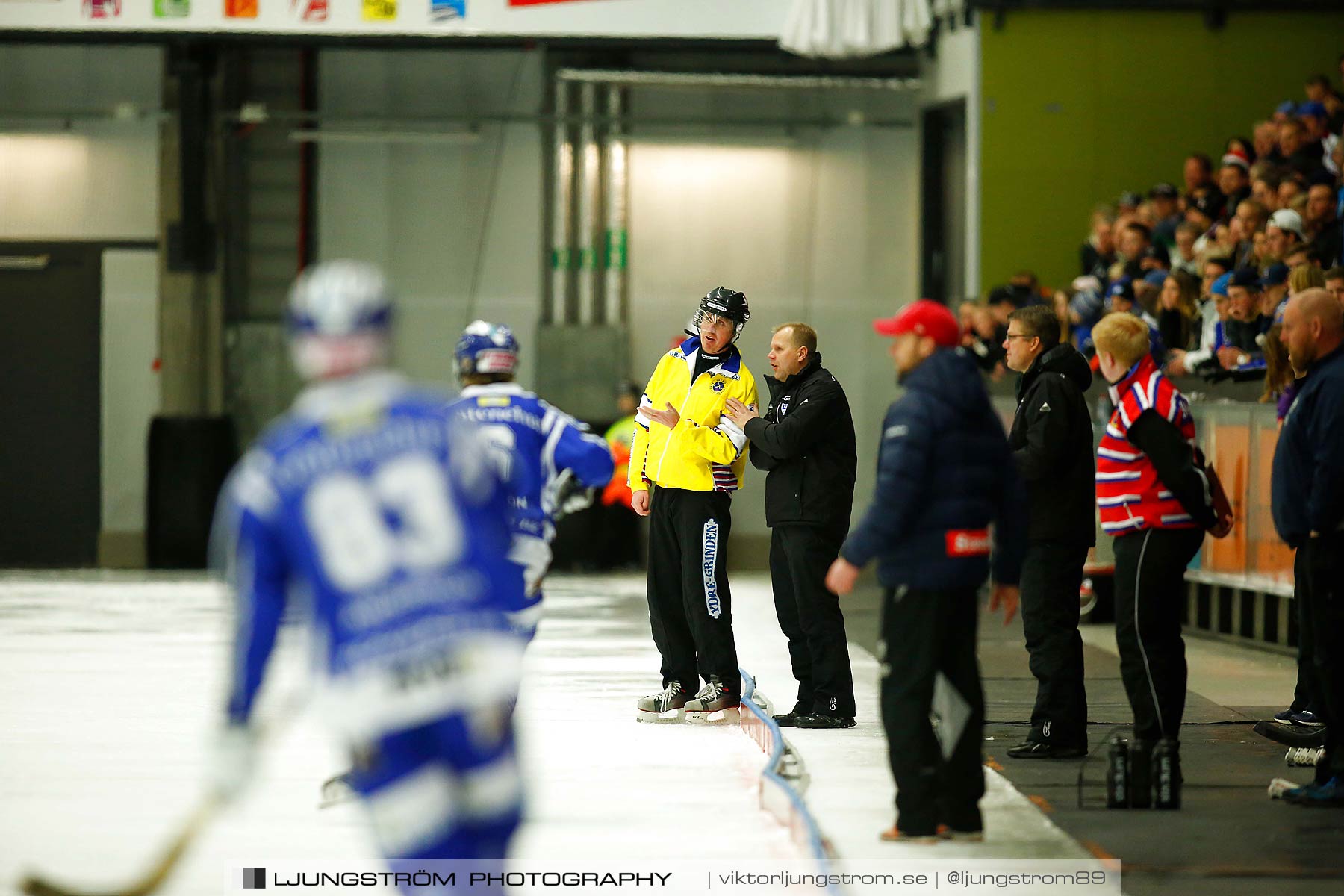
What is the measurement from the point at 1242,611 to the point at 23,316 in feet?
43.9

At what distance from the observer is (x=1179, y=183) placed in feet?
57.9

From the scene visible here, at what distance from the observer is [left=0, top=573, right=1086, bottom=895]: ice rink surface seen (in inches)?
246

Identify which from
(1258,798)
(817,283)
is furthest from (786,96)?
(1258,798)

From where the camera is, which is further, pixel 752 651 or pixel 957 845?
pixel 752 651

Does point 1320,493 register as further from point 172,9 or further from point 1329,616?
point 172,9

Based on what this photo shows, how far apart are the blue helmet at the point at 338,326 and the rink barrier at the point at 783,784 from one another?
250 cm

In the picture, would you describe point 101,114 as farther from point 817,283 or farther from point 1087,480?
point 1087,480

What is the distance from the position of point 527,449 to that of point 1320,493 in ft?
9.89

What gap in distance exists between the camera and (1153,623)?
7.28 m

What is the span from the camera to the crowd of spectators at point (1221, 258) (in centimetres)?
1197

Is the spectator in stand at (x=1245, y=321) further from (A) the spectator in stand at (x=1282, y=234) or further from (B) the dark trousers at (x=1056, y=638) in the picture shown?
(B) the dark trousers at (x=1056, y=638)

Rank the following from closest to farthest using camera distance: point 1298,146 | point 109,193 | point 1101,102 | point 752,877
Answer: point 752,877 < point 1298,146 < point 1101,102 < point 109,193

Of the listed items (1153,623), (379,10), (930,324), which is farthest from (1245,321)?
(379,10)

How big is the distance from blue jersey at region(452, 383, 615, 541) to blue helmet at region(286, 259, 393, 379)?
266cm
